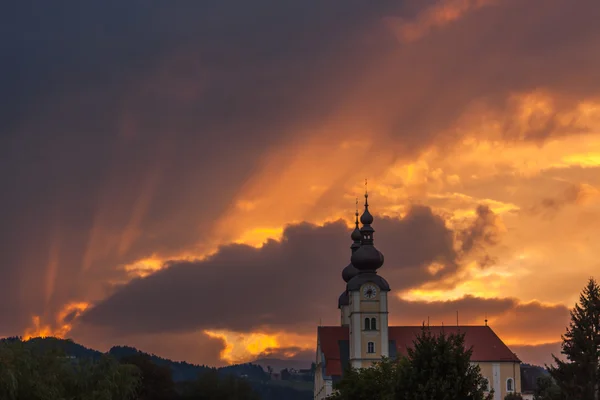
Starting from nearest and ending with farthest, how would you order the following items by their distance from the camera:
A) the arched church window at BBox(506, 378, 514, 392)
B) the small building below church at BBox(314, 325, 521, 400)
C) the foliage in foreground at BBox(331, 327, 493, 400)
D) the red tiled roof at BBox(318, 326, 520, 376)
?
the foliage in foreground at BBox(331, 327, 493, 400)
the small building below church at BBox(314, 325, 521, 400)
the red tiled roof at BBox(318, 326, 520, 376)
the arched church window at BBox(506, 378, 514, 392)

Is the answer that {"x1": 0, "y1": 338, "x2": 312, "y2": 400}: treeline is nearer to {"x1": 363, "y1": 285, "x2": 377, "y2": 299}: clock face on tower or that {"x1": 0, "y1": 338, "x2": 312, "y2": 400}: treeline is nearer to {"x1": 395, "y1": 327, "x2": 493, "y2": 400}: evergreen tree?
{"x1": 395, "y1": 327, "x2": 493, "y2": 400}: evergreen tree

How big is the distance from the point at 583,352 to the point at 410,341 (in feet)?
281

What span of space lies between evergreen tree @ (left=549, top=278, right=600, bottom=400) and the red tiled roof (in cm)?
8359

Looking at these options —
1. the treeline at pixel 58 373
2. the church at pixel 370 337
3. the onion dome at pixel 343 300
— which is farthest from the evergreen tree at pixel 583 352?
the onion dome at pixel 343 300

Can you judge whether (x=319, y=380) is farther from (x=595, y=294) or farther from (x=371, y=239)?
(x=595, y=294)

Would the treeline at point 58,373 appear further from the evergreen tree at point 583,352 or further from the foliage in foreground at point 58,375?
the evergreen tree at point 583,352

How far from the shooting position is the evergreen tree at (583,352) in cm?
6125

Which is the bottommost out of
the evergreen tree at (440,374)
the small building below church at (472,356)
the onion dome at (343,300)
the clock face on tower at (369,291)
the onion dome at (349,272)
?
the evergreen tree at (440,374)

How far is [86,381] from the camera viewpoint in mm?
69875

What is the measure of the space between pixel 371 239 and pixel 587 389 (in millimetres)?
85617

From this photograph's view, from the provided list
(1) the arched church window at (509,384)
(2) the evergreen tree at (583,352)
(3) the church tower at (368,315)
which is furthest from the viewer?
(1) the arched church window at (509,384)

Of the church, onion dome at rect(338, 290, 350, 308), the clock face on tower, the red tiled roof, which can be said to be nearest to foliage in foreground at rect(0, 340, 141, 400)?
the church

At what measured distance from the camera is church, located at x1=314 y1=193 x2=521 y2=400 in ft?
461

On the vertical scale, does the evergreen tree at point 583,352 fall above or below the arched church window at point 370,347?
below
